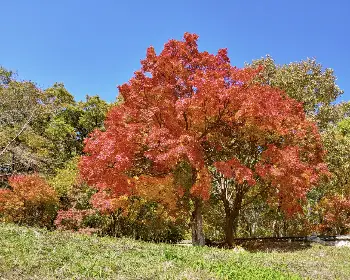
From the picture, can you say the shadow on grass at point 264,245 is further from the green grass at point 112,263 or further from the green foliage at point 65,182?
the green foliage at point 65,182

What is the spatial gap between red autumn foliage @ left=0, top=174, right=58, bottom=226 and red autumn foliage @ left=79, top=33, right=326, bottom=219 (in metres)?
6.33

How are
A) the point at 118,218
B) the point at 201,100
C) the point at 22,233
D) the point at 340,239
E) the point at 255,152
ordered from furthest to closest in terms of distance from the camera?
the point at 118,218
the point at 340,239
the point at 255,152
the point at 201,100
the point at 22,233

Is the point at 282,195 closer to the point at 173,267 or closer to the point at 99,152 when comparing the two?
the point at 99,152

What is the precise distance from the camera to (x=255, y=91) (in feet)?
56.2

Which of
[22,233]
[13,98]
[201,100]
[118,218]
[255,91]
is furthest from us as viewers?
[13,98]

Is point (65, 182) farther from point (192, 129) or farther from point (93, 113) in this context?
point (93, 113)

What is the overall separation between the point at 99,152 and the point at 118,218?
26.7ft

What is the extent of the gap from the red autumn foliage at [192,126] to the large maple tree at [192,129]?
48mm

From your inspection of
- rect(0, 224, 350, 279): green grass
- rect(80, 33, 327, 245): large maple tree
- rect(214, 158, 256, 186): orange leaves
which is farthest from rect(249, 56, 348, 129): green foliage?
rect(0, 224, 350, 279): green grass

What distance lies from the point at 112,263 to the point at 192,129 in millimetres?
9697

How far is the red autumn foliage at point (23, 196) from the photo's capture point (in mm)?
22484

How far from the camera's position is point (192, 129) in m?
16.9

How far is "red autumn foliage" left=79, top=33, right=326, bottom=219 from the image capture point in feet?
52.0

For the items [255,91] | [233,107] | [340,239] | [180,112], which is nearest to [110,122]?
[180,112]
